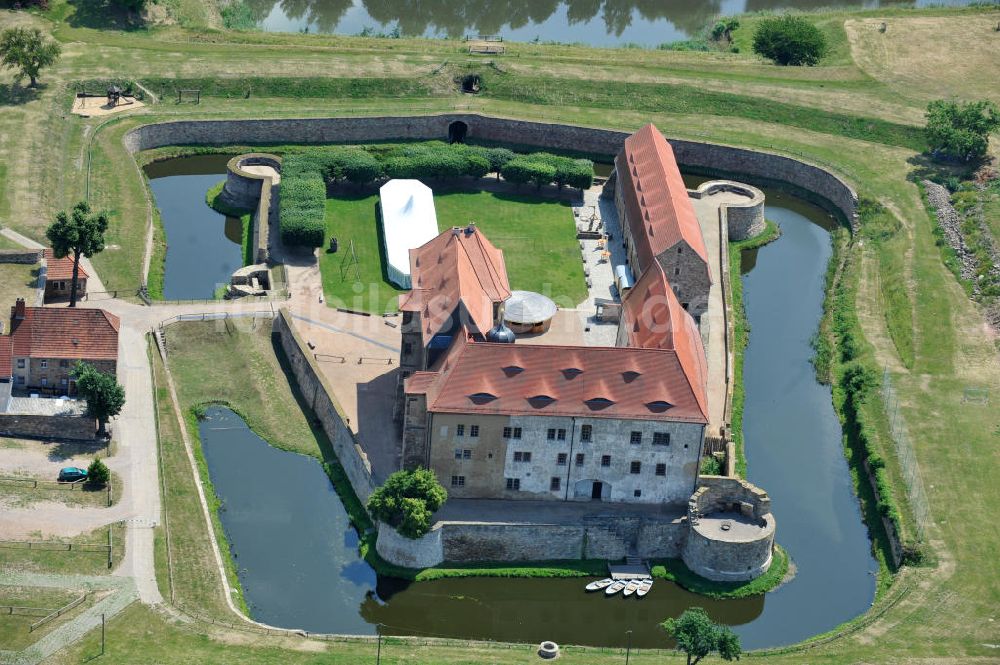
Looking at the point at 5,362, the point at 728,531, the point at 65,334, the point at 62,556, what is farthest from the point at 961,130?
the point at 62,556

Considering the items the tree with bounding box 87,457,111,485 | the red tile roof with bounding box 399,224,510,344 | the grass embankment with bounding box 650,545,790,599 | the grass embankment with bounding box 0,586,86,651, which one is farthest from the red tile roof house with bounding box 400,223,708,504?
the grass embankment with bounding box 0,586,86,651

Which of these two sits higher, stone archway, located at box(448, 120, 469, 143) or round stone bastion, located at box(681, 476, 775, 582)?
stone archway, located at box(448, 120, 469, 143)

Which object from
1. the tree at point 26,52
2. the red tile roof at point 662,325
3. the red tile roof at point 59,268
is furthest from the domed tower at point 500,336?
the tree at point 26,52

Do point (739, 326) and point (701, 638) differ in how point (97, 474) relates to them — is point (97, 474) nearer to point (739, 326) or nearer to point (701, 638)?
point (701, 638)

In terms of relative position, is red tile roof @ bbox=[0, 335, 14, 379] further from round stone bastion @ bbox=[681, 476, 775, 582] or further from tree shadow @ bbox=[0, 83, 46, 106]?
tree shadow @ bbox=[0, 83, 46, 106]

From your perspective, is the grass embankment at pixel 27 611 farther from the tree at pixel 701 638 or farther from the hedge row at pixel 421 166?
the hedge row at pixel 421 166

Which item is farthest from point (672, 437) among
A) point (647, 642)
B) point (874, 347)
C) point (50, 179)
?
point (50, 179)

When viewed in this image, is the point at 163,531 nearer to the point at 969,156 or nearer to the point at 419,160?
the point at 419,160
